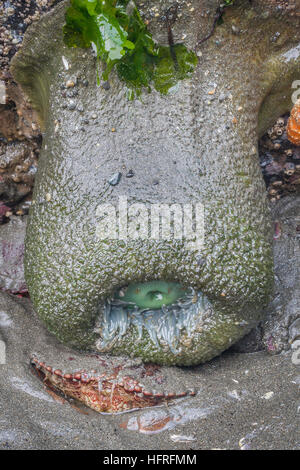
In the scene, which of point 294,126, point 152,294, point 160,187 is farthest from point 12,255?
point 294,126

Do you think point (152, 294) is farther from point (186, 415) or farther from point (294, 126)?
point (294, 126)

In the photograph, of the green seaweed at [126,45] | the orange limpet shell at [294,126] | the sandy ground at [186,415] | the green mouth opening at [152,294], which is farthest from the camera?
the orange limpet shell at [294,126]

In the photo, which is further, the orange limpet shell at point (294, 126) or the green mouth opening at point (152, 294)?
the orange limpet shell at point (294, 126)

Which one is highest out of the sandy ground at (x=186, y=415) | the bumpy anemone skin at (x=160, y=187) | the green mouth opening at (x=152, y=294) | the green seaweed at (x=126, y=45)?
the green seaweed at (x=126, y=45)

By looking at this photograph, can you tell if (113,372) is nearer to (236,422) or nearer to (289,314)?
(236,422)

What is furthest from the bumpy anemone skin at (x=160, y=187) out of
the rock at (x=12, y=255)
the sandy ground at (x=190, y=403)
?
the rock at (x=12, y=255)

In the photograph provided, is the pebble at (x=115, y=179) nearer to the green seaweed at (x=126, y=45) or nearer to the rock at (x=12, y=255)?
the green seaweed at (x=126, y=45)

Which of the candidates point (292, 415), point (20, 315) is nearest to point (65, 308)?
point (20, 315)
